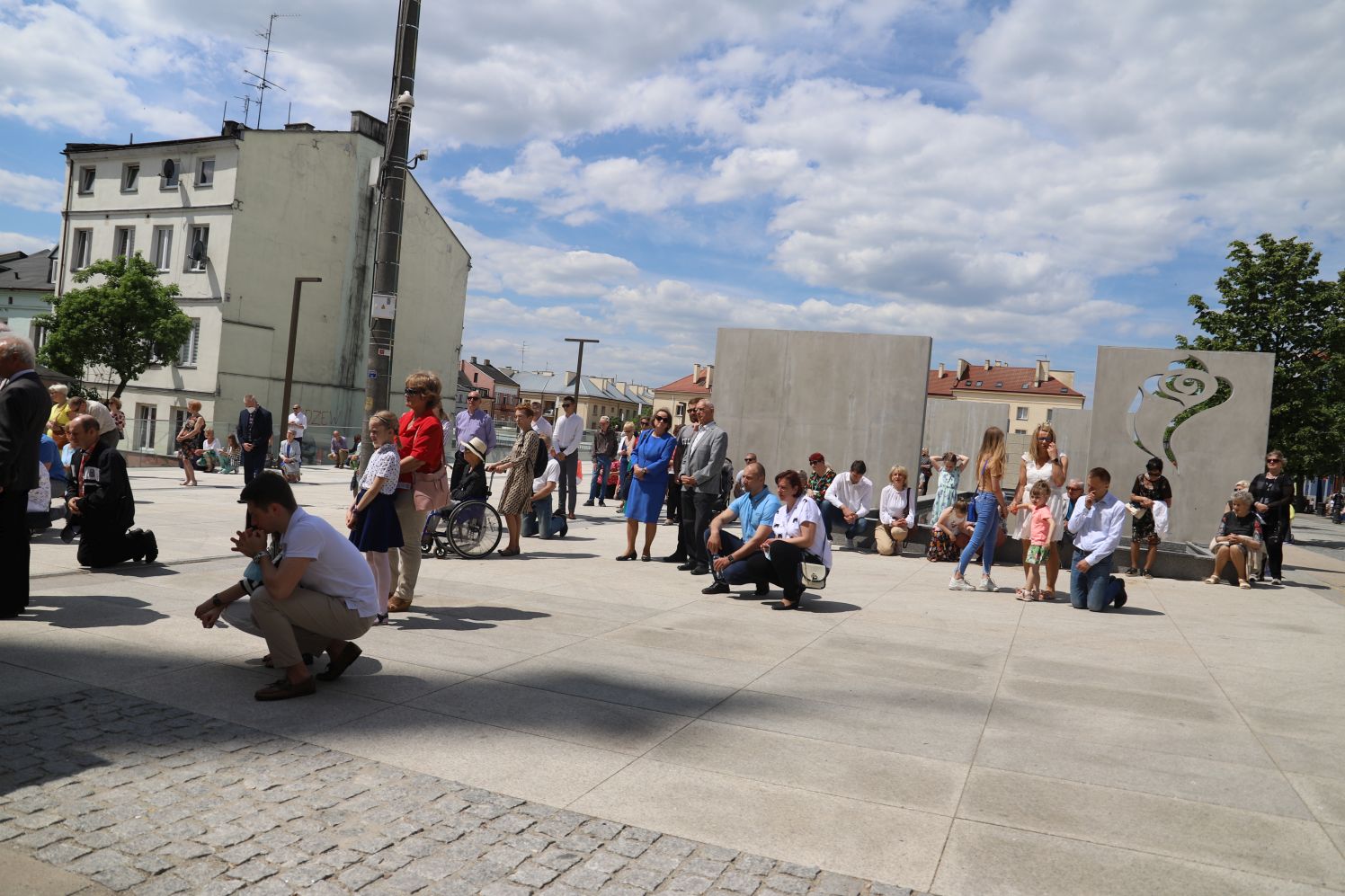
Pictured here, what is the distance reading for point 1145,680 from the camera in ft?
21.9

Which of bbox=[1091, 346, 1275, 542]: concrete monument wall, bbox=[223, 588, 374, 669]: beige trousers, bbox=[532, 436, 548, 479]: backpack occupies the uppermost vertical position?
bbox=[1091, 346, 1275, 542]: concrete monument wall

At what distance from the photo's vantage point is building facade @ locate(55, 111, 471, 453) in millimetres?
38781

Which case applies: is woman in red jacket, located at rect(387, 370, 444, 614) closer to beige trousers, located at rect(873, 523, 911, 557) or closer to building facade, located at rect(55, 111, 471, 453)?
beige trousers, located at rect(873, 523, 911, 557)

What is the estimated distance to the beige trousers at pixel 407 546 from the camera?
707 centimetres

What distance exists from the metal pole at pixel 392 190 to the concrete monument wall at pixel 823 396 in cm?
769

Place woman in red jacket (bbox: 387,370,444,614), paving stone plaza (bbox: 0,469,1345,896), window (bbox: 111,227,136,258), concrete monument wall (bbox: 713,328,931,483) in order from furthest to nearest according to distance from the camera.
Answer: window (bbox: 111,227,136,258)
concrete monument wall (bbox: 713,328,931,483)
woman in red jacket (bbox: 387,370,444,614)
paving stone plaza (bbox: 0,469,1345,896)

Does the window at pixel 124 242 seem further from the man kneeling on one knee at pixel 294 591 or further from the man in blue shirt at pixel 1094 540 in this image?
the man kneeling on one knee at pixel 294 591

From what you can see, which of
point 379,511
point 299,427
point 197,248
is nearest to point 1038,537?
point 379,511

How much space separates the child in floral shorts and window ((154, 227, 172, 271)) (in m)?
39.3

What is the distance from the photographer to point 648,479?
11227 millimetres

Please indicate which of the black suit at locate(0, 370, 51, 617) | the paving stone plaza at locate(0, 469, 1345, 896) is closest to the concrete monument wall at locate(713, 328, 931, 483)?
the paving stone plaza at locate(0, 469, 1345, 896)

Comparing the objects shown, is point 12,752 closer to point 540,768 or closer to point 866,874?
point 540,768

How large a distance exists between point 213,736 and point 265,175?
39794 mm

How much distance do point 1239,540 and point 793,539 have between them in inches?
291
